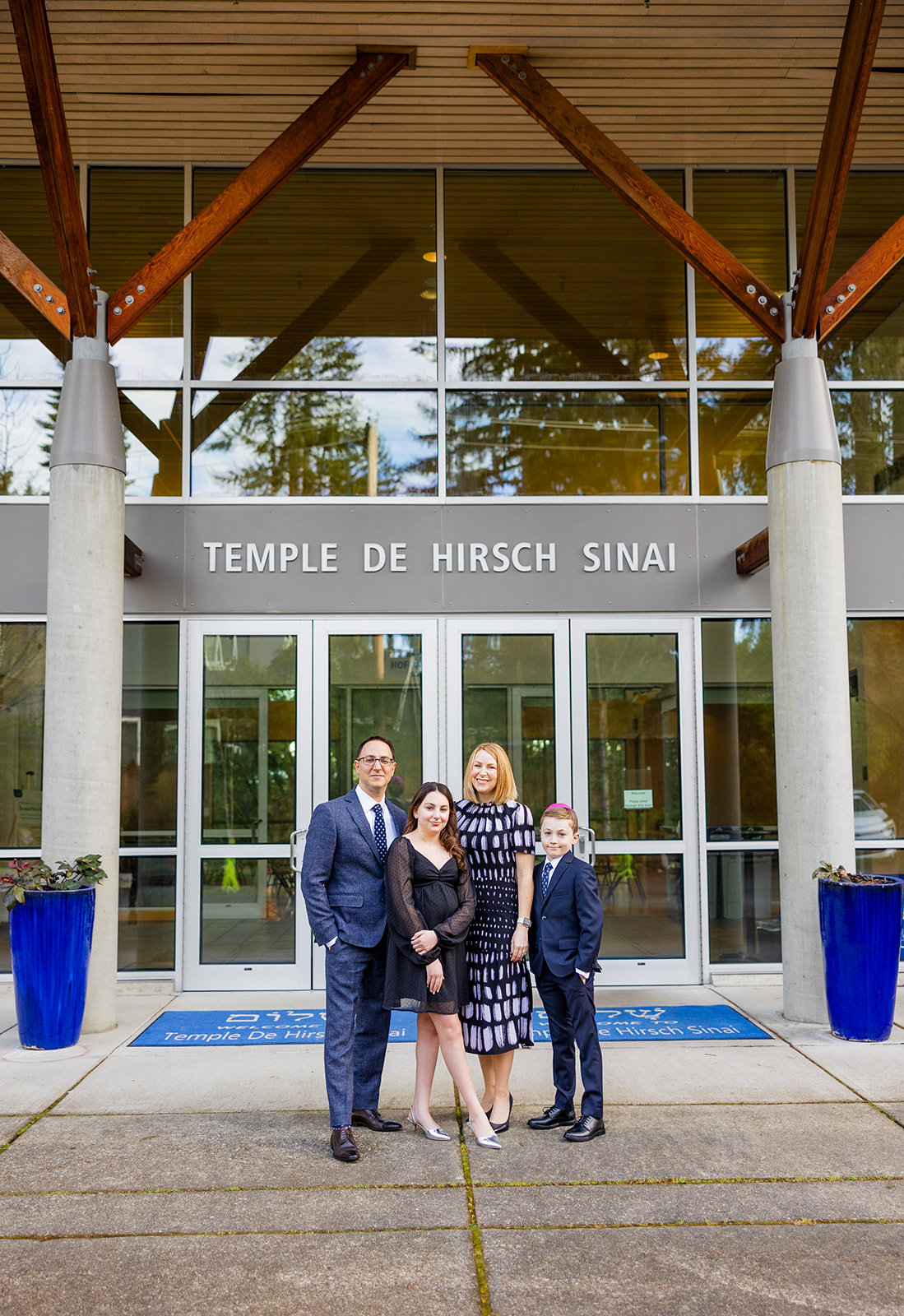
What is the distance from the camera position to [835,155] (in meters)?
6.89

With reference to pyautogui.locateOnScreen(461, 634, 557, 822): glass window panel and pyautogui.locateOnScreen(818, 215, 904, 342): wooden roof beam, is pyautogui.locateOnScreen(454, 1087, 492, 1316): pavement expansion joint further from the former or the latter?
pyautogui.locateOnScreen(818, 215, 904, 342): wooden roof beam

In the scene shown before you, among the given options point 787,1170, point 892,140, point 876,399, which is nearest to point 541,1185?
point 787,1170

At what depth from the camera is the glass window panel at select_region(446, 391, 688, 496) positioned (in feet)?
28.8

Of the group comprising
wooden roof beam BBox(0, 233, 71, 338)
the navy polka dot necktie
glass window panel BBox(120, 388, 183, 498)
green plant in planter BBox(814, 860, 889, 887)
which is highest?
wooden roof beam BBox(0, 233, 71, 338)

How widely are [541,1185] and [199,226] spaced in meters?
6.19

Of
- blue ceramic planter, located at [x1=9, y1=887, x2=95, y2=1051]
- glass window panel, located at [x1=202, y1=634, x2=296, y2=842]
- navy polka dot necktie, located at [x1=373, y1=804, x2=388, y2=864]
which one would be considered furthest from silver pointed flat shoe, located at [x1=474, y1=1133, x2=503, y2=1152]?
glass window panel, located at [x1=202, y1=634, x2=296, y2=842]

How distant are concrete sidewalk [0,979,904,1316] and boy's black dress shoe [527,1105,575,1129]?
0.28ft

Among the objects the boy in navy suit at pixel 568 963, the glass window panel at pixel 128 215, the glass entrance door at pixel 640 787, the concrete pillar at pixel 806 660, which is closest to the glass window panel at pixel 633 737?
the glass entrance door at pixel 640 787

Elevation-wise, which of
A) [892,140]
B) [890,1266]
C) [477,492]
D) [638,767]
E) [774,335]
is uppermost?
[892,140]

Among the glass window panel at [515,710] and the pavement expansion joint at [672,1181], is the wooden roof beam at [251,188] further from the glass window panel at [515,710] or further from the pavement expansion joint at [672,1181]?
the pavement expansion joint at [672,1181]

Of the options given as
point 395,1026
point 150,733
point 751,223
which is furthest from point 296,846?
point 751,223

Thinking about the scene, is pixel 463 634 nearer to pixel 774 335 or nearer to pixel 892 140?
pixel 774 335

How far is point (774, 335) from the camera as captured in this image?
24.9ft

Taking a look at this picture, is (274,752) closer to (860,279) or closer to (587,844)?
(587,844)
